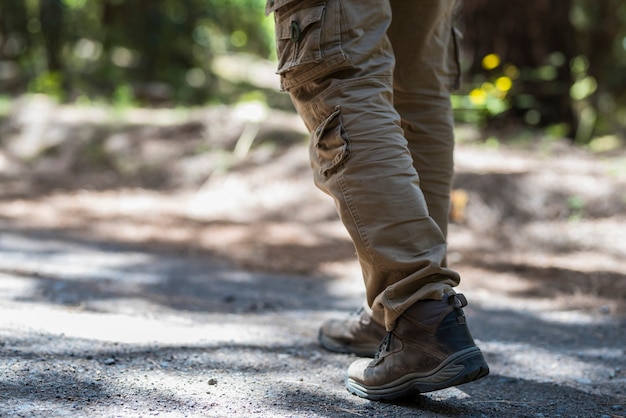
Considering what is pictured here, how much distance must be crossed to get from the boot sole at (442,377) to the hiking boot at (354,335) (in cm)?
38

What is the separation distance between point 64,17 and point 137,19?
87cm

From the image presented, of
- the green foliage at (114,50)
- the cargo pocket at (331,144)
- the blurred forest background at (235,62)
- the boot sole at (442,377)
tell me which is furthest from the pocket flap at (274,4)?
the green foliage at (114,50)

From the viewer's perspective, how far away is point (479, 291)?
9.80ft

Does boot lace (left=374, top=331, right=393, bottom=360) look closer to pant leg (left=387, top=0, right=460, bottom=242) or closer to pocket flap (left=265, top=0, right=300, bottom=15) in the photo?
pant leg (left=387, top=0, right=460, bottom=242)

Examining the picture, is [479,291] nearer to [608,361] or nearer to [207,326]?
[608,361]

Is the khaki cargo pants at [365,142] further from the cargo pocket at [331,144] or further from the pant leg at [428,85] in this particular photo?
the pant leg at [428,85]

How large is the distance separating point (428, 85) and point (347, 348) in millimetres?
821

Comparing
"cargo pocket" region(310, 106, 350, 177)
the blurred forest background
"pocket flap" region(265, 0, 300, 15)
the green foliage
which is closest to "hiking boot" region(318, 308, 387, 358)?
"cargo pocket" region(310, 106, 350, 177)

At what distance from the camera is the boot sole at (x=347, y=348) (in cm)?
195

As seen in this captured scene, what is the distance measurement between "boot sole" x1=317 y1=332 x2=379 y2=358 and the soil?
37 mm

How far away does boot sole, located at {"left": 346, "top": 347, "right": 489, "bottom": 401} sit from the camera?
143 centimetres

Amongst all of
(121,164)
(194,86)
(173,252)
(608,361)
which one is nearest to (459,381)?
(608,361)

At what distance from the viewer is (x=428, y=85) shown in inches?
72.6

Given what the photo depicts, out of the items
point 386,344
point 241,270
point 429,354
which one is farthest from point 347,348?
point 241,270
